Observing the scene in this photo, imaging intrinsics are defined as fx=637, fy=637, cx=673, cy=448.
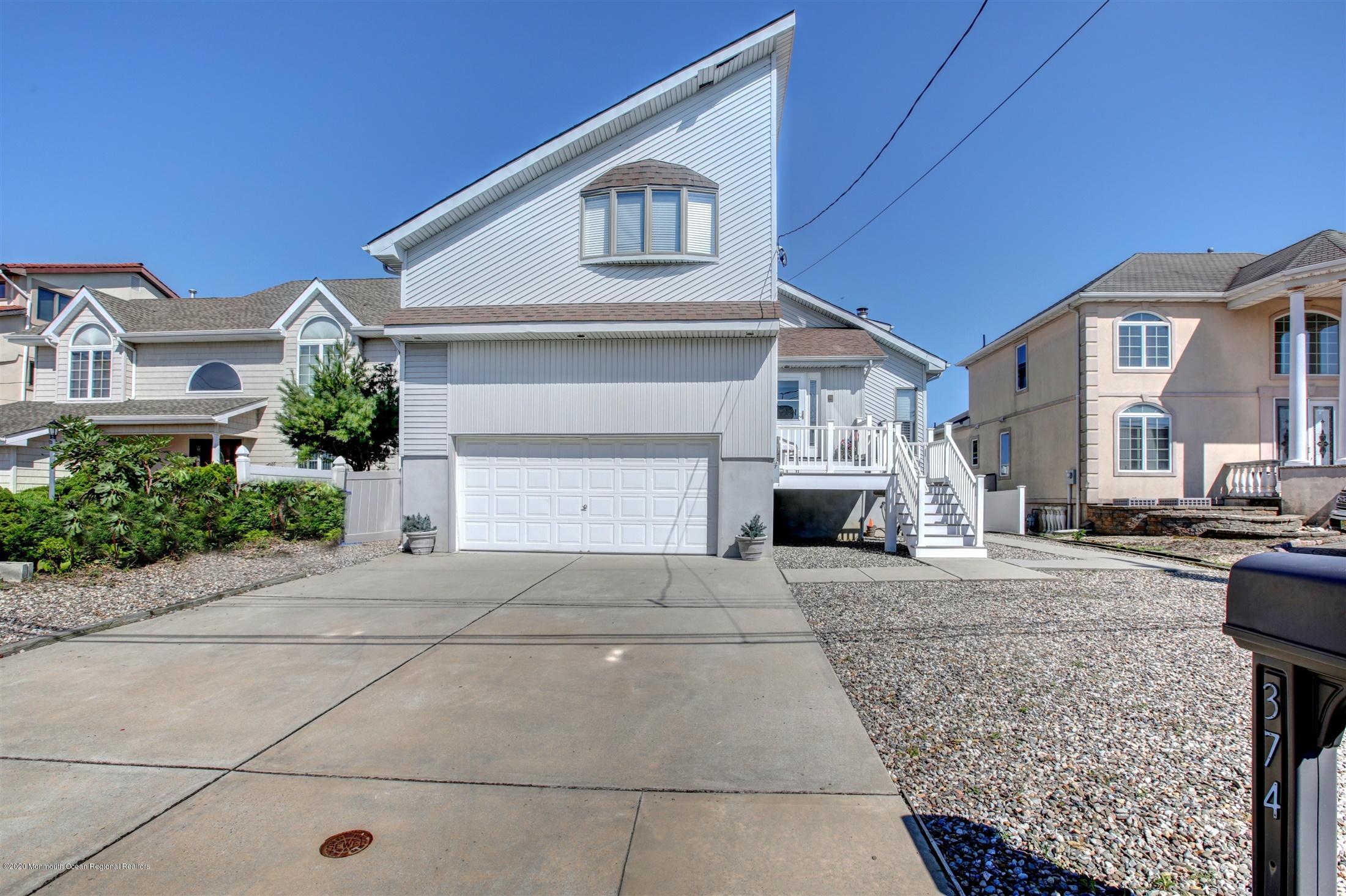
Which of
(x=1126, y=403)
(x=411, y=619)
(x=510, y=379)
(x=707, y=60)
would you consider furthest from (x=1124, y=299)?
(x=411, y=619)

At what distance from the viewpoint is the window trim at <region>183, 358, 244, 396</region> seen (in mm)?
17484

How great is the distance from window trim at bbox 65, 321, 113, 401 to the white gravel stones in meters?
19.0

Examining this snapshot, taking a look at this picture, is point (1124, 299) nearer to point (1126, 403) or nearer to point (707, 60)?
point (1126, 403)

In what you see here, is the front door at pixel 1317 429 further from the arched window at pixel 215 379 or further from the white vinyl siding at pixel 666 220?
the arched window at pixel 215 379

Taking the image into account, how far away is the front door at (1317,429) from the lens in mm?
16172

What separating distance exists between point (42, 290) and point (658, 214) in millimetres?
25238

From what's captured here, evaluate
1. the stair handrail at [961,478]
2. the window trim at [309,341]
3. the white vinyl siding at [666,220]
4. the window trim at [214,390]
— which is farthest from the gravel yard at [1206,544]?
the window trim at [214,390]

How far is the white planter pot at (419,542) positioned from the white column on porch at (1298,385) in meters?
19.5

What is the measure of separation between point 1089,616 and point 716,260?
7.88 m

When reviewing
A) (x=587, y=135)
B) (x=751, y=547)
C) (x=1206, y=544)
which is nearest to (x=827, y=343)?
(x=751, y=547)

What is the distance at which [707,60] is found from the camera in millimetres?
11219

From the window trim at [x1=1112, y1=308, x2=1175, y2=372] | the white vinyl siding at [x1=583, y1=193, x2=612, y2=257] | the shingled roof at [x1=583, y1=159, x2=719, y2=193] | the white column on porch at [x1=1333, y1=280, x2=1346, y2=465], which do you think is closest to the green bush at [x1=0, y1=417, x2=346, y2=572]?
the white vinyl siding at [x1=583, y1=193, x2=612, y2=257]

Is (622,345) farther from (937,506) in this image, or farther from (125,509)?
(125,509)

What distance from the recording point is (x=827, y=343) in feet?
51.0
